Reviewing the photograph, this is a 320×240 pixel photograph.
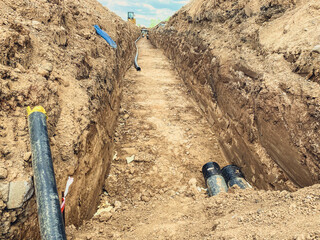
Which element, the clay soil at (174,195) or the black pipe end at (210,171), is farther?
the black pipe end at (210,171)

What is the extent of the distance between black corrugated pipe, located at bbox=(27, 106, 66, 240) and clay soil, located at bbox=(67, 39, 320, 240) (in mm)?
863

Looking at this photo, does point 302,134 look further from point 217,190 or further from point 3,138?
point 3,138

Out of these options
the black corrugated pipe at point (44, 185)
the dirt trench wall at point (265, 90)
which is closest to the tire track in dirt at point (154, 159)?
the dirt trench wall at point (265, 90)

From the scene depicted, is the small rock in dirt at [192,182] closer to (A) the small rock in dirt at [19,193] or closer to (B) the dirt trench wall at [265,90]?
(B) the dirt trench wall at [265,90]

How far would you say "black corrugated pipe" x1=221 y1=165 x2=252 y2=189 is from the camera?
13.1 ft

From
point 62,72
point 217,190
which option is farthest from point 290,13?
point 62,72

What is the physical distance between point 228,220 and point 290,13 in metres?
5.06

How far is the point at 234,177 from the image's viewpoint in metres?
4.14

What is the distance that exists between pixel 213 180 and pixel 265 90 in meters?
2.20

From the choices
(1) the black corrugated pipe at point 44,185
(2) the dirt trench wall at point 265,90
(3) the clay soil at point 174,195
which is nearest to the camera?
(1) the black corrugated pipe at point 44,185

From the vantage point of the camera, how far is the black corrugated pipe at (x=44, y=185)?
179 centimetres

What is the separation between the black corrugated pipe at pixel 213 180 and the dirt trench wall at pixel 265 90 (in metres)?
0.70

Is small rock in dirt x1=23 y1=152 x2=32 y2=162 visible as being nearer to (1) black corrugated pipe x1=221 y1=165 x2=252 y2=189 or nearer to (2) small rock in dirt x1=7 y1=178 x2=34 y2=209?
(2) small rock in dirt x1=7 y1=178 x2=34 y2=209

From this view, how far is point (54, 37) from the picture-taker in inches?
159
